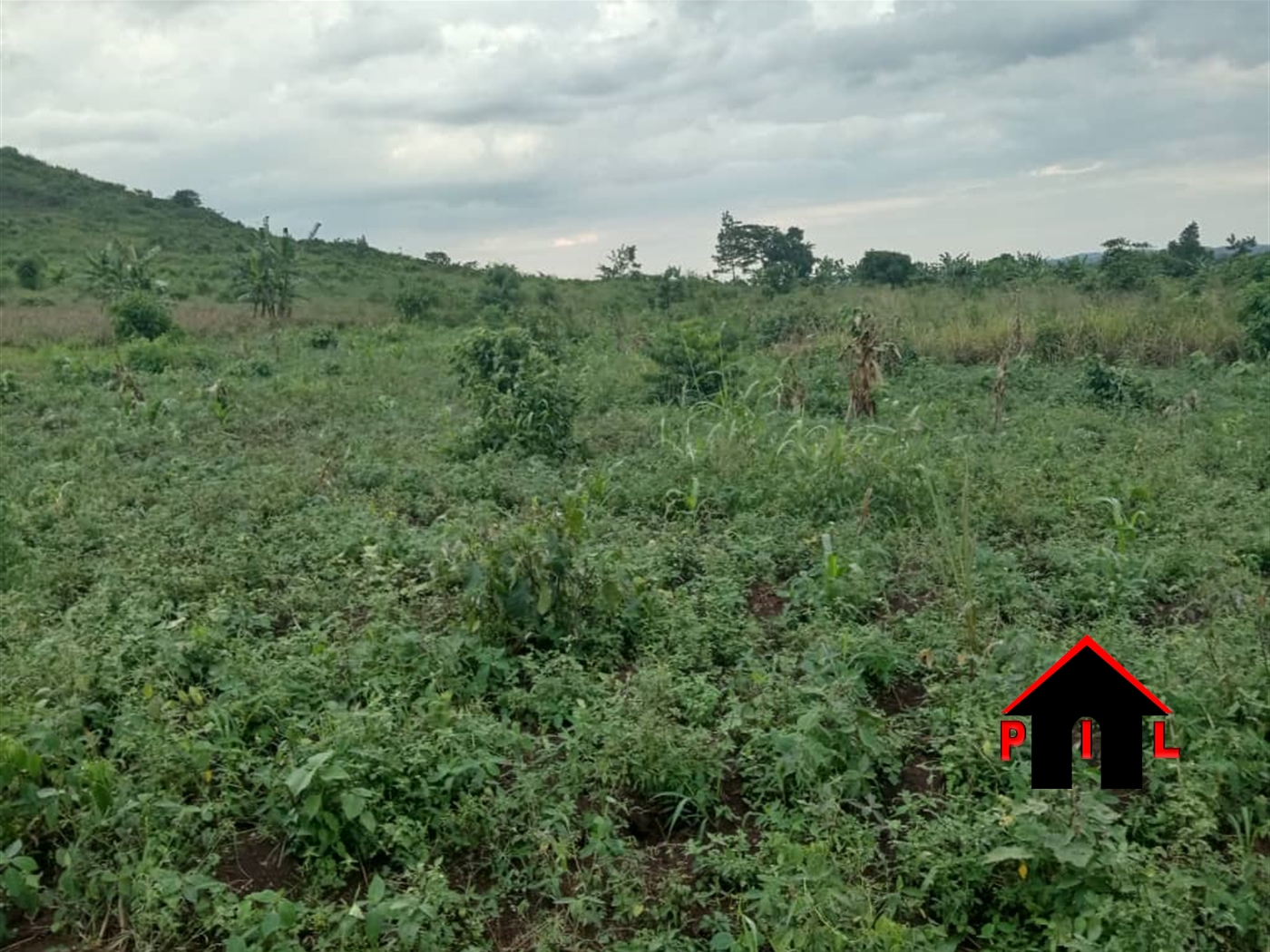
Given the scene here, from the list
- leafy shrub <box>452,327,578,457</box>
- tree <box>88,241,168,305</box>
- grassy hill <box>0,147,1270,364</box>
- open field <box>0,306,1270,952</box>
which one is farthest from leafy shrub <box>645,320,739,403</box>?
tree <box>88,241,168,305</box>

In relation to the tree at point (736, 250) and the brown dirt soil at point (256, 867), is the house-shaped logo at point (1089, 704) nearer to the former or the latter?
the brown dirt soil at point (256, 867)

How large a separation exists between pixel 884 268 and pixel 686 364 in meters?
13.2

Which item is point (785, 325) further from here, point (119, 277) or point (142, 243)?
point (142, 243)

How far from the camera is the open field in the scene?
2.58m

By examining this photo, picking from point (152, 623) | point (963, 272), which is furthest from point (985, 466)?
point (963, 272)

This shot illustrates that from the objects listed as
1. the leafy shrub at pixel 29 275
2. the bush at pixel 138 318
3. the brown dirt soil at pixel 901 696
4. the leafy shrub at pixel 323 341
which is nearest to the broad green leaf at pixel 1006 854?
the brown dirt soil at pixel 901 696

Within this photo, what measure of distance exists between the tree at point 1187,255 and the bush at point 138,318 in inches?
689

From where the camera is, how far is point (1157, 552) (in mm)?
4855

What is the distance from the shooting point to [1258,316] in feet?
36.8

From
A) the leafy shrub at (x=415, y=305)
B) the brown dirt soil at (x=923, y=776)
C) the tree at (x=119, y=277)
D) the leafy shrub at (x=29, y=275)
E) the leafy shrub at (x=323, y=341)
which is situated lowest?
the brown dirt soil at (x=923, y=776)

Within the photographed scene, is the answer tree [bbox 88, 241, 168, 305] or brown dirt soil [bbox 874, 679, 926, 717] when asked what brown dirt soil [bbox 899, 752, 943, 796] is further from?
tree [bbox 88, 241, 168, 305]

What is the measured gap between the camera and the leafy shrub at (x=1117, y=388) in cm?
894

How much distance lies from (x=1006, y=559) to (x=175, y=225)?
37860 mm

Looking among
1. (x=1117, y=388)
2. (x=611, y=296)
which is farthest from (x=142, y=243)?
(x=1117, y=388)
